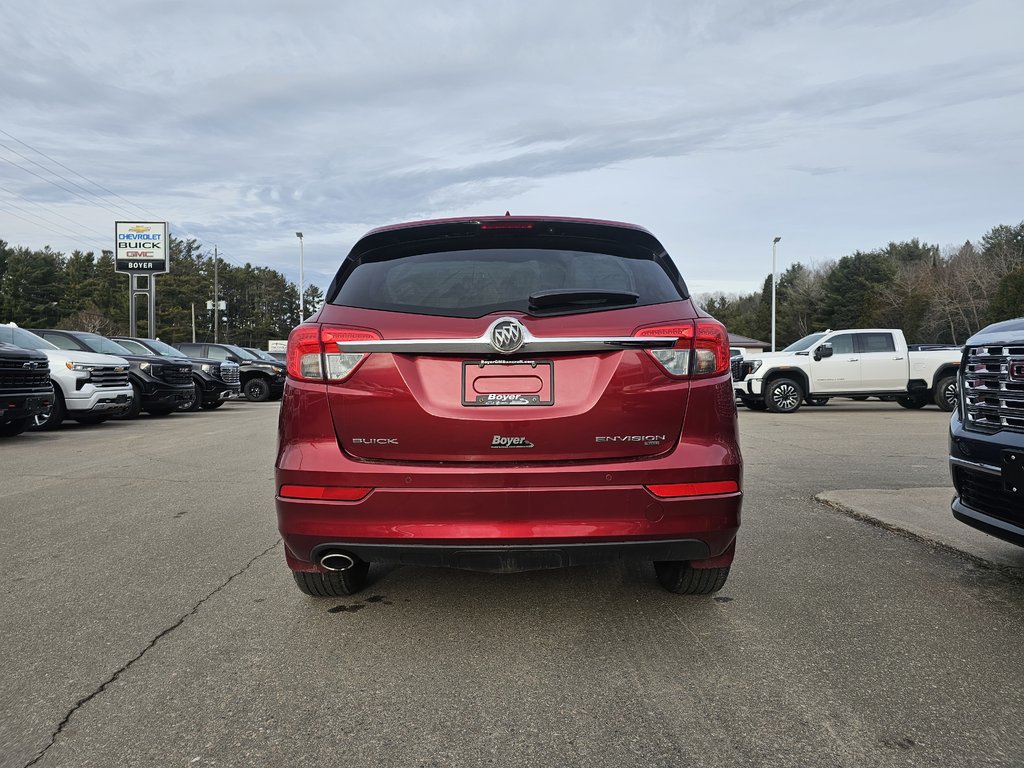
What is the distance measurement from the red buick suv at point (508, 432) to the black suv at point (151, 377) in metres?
13.0

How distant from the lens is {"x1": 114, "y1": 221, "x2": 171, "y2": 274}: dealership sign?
38312 millimetres

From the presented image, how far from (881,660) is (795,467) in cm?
544

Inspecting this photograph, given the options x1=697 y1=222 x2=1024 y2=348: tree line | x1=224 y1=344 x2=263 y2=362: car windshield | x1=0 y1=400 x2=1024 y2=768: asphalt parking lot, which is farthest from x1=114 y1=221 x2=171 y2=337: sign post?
x1=697 y1=222 x2=1024 y2=348: tree line

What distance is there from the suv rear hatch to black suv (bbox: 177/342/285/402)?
21082mm

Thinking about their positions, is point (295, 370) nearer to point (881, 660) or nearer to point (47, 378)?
point (881, 660)

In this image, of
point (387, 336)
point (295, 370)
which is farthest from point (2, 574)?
point (387, 336)

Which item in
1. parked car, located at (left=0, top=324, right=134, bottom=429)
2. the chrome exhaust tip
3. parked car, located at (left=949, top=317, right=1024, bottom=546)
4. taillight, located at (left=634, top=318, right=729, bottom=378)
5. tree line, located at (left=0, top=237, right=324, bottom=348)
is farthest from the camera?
tree line, located at (left=0, top=237, right=324, bottom=348)

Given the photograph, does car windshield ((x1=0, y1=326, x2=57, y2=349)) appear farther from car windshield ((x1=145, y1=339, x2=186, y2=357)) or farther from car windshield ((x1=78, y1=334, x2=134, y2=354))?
car windshield ((x1=145, y1=339, x2=186, y2=357))

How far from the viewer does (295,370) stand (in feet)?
9.80

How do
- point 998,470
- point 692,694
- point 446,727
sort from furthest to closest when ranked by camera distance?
1. point 998,470
2. point 692,694
3. point 446,727

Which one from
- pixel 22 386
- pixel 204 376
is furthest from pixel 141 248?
pixel 22 386

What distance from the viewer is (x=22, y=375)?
394 inches

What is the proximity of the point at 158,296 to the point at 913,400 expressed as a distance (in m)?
81.1

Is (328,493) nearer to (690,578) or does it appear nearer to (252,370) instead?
(690,578)
